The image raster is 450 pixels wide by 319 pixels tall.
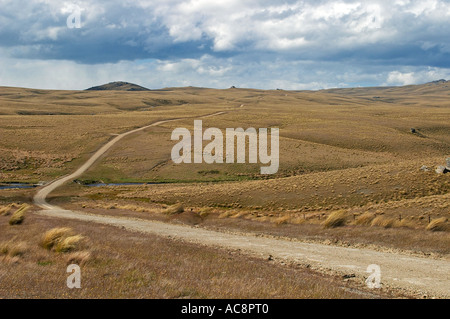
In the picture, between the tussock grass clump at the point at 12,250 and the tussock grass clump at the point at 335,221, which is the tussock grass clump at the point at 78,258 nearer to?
the tussock grass clump at the point at 12,250

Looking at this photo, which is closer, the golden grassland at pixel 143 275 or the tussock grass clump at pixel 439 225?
the golden grassland at pixel 143 275

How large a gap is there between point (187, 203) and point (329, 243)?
26.9 m

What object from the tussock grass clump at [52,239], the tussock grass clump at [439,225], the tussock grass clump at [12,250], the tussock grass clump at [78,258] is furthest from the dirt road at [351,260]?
the tussock grass clump at [12,250]

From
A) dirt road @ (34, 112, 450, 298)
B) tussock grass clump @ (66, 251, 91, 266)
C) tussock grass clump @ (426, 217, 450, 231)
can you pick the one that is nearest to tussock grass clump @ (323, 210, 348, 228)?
dirt road @ (34, 112, 450, 298)

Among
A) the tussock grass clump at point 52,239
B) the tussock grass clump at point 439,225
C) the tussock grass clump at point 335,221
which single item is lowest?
the tussock grass clump at point 335,221

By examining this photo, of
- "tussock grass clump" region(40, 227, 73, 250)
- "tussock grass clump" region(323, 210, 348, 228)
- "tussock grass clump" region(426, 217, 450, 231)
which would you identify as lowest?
"tussock grass clump" region(323, 210, 348, 228)

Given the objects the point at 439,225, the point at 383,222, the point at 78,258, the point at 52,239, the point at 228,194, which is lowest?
the point at 228,194

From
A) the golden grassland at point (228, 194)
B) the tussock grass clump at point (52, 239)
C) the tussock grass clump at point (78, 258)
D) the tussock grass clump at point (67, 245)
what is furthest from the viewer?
the tussock grass clump at point (52, 239)

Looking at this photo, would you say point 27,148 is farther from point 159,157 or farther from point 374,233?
point 374,233

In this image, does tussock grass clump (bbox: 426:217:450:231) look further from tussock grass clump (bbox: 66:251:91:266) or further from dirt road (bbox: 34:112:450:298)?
tussock grass clump (bbox: 66:251:91:266)

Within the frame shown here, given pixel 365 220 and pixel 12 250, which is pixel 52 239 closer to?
pixel 12 250

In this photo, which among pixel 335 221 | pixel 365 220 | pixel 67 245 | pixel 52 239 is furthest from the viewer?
pixel 365 220

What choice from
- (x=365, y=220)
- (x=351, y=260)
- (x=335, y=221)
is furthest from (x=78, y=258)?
(x=365, y=220)
